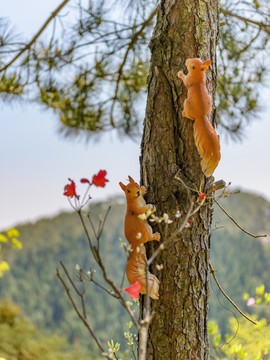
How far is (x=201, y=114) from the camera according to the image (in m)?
0.97

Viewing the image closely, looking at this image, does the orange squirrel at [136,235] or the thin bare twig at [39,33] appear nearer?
the orange squirrel at [136,235]

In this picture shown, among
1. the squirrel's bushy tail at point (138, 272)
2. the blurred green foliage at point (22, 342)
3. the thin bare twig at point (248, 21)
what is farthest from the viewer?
the blurred green foliage at point (22, 342)

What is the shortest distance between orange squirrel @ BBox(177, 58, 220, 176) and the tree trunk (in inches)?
1.3

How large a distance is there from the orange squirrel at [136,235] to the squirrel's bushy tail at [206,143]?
175 mm

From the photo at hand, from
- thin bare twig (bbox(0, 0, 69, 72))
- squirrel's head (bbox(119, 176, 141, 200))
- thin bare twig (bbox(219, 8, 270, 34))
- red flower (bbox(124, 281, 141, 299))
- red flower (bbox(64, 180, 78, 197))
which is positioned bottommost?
red flower (bbox(124, 281, 141, 299))

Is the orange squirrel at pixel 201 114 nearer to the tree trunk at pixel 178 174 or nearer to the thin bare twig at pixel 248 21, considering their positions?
the tree trunk at pixel 178 174

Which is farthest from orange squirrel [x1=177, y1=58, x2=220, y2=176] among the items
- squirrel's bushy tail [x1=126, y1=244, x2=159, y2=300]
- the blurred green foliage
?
the blurred green foliage

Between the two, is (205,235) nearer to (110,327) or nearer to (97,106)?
(97,106)

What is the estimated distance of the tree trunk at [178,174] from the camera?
96 cm

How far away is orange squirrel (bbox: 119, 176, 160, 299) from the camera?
936mm

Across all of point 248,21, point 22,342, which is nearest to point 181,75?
point 248,21

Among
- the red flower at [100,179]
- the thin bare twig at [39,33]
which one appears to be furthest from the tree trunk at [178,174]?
the thin bare twig at [39,33]

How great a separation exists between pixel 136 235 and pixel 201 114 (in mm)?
335

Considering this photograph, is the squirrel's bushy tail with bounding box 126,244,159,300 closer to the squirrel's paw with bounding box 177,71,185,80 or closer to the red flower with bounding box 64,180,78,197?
the red flower with bounding box 64,180,78,197
